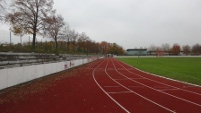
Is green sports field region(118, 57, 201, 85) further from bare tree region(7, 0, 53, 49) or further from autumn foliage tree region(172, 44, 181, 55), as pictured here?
autumn foliage tree region(172, 44, 181, 55)

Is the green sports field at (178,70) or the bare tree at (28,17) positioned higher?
the bare tree at (28,17)

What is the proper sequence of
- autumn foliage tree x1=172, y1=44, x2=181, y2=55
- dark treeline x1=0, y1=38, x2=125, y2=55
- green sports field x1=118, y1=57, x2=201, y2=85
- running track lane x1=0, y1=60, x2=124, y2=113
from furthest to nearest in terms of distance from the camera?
autumn foliage tree x1=172, y1=44, x2=181, y2=55, dark treeline x1=0, y1=38, x2=125, y2=55, green sports field x1=118, y1=57, x2=201, y2=85, running track lane x1=0, y1=60, x2=124, y2=113

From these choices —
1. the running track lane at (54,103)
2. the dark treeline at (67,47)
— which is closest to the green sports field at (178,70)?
the running track lane at (54,103)

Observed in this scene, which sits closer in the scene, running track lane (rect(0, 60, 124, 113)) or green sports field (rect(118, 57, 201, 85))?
running track lane (rect(0, 60, 124, 113))

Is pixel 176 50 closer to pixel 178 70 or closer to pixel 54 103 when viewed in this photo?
pixel 178 70

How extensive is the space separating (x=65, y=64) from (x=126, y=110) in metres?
24.0

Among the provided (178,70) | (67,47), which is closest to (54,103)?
(178,70)

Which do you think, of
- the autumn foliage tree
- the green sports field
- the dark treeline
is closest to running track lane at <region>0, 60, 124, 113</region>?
the dark treeline

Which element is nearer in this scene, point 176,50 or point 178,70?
point 178,70

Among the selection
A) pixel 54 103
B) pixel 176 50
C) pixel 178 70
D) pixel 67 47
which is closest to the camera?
pixel 54 103

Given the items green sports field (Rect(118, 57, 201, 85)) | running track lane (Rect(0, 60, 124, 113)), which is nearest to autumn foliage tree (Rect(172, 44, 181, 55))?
green sports field (Rect(118, 57, 201, 85))

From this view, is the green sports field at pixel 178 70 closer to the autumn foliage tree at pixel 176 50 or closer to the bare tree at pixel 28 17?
the bare tree at pixel 28 17

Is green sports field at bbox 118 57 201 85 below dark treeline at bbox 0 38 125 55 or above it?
below

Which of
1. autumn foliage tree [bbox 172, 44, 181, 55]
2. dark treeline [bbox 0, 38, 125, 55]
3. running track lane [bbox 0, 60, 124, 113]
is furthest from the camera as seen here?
autumn foliage tree [bbox 172, 44, 181, 55]
